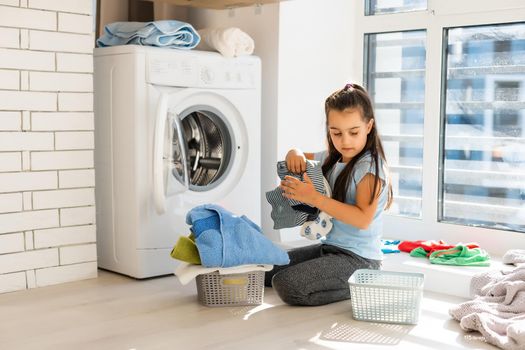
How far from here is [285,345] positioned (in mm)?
2045

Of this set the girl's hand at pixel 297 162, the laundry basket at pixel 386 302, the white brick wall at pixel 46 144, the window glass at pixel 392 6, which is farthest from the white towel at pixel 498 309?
the white brick wall at pixel 46 144

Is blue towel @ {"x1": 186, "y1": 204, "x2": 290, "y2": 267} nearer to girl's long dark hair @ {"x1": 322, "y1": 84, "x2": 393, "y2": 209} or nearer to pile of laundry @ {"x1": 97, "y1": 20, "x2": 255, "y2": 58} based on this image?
girl's long dark hair @ {"x1": 322, "y1": 84, "x2": 393, "y2": 209}

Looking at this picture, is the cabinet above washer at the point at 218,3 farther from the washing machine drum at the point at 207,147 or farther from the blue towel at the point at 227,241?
the blue towel at the point at 227,241

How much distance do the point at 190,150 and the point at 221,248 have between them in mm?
814

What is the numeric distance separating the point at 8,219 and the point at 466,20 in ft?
6.48

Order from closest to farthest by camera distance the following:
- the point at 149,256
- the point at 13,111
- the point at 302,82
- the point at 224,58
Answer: the point at 13,111 → the point at 149,256 → the point at 224,58 → the point at 302,82

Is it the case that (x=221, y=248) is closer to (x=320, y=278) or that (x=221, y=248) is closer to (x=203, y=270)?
(x=203, y=270)

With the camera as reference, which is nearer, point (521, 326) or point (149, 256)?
point (521, 326)

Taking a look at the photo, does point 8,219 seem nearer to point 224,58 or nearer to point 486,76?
point 224,58

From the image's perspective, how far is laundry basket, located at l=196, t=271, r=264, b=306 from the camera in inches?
95.8

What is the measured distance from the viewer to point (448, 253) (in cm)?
286

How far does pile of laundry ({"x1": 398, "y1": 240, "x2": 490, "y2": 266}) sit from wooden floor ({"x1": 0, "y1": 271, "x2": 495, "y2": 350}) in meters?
0.22

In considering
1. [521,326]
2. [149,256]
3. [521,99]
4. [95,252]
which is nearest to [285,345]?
A: [521,326]

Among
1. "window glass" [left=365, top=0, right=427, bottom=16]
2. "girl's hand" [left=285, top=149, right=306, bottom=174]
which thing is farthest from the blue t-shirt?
"window glass" [left=365, top=0, right=427, bottom=16]
